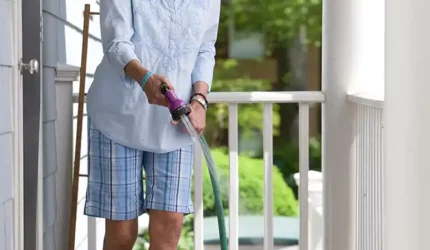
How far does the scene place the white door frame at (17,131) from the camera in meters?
2.38

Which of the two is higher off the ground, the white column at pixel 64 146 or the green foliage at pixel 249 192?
the white column at pixel 64 146

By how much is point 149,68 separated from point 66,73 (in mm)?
614

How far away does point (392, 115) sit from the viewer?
3.86 feet

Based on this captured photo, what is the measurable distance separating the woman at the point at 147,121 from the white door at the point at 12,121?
27cm

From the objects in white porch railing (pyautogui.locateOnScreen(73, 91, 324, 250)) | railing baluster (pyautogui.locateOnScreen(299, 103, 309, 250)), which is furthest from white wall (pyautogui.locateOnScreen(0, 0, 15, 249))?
railing baluster (pyautogui.locateOnScreen(299, 103, 309, 250))

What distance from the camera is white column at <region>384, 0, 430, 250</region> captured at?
110 centimetres

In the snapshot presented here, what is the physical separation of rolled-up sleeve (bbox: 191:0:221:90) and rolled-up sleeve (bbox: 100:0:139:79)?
26 centimetres

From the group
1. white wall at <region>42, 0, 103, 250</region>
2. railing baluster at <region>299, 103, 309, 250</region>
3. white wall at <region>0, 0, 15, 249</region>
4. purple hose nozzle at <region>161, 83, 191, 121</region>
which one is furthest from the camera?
railing baluster at <region>299, 103, 309, 250</region>

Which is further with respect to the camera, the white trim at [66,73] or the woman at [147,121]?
the white trim at [66,73]

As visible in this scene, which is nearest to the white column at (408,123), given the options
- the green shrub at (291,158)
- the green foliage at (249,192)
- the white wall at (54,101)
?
the white wall at (54,101)

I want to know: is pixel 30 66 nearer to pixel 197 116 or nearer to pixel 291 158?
pixel 197 116

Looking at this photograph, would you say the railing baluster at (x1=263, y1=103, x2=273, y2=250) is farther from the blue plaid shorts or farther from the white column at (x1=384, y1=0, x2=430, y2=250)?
the white column at (x1=384, y1=0, x2=430, y2=250)

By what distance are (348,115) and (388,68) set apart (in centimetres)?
202

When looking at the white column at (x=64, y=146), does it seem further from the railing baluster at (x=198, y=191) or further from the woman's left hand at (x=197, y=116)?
the woman's left hand at (x=197, y=116)
